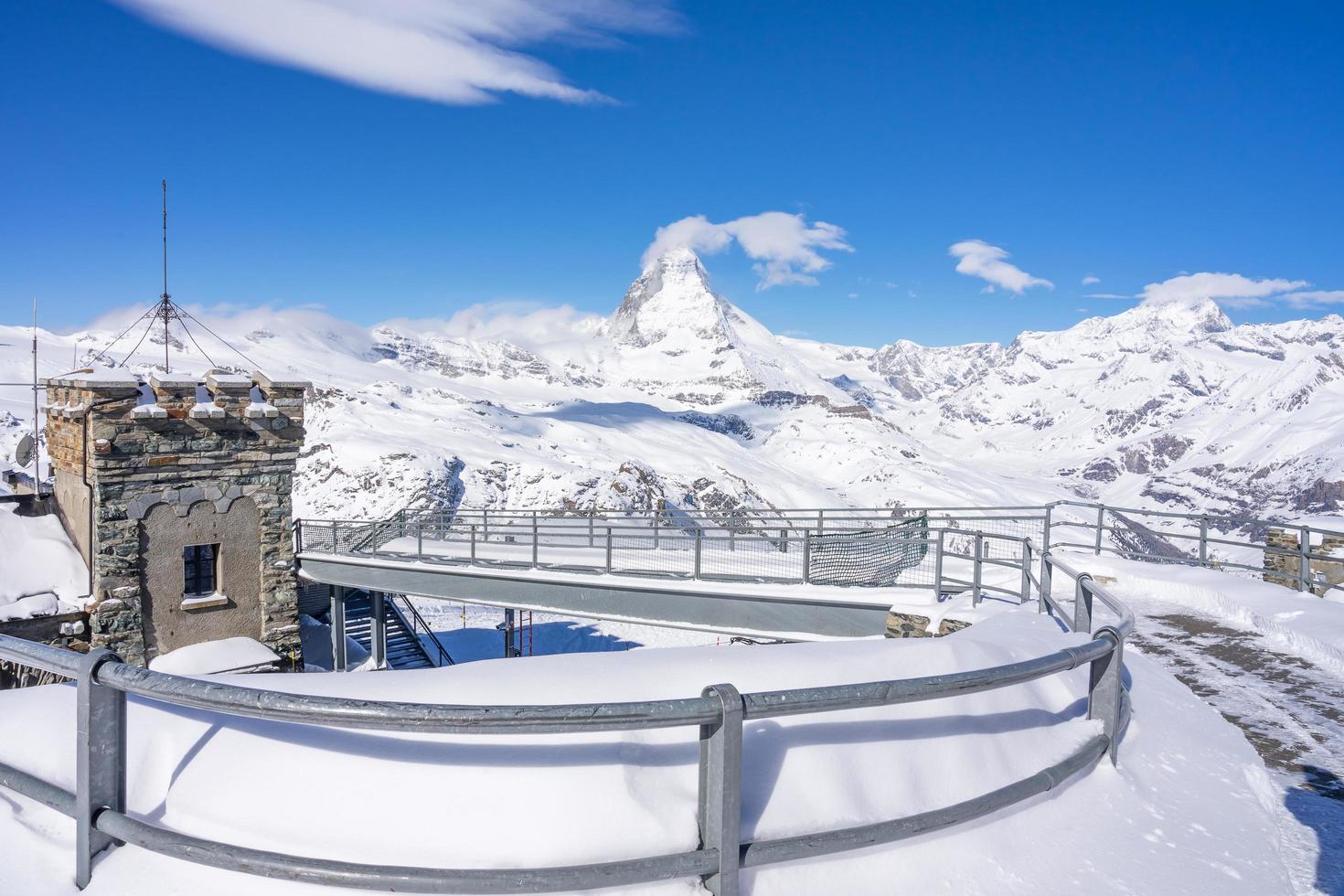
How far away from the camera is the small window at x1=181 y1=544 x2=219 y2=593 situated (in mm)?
13245

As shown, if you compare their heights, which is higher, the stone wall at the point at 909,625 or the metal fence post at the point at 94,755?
the metal fence post at the point at 94,755

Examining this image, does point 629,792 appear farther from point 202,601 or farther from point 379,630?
point 379,630

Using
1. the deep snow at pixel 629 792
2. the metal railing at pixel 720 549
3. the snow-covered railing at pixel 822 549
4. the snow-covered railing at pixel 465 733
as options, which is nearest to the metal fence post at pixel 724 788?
the snow-covered railing at pixel 465 733

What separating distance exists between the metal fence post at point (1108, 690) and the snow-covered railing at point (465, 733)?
1220 millimetres

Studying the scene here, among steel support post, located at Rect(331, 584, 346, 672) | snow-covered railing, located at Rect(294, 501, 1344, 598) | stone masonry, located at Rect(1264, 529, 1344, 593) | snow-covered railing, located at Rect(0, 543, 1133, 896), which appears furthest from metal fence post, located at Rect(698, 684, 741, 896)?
steel support post, located at Rect(331, 584, 346, 672)

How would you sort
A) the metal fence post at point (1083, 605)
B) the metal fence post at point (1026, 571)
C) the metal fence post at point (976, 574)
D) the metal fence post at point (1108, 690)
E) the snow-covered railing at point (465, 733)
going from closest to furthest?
the snow-covered railing at point (465, 733) → the metal fence post at point (1108, 690) → the metal fence post at point (1083, 605) → the metal fence post at point (1026, 571) → the metal fence post at point (976, 574)

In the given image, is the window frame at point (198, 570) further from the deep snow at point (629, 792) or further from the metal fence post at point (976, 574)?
the metal fence post at point (976, 574)

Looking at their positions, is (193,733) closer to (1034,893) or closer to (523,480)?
(1034,893)

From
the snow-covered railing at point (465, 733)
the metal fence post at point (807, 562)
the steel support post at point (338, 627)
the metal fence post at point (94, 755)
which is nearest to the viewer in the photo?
the snow-covered railing at point (465, 733)

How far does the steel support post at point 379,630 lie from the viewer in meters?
19.2

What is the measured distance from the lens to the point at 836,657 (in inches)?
133

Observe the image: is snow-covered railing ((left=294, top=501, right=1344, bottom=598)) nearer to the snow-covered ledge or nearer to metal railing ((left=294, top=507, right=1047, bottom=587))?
metal railing ((left=294, top=507, right=1047, bottom=587))

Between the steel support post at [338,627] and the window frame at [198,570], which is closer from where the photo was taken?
the window frame at [198,570]

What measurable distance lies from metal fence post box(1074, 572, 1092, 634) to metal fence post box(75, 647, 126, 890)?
4852mm
